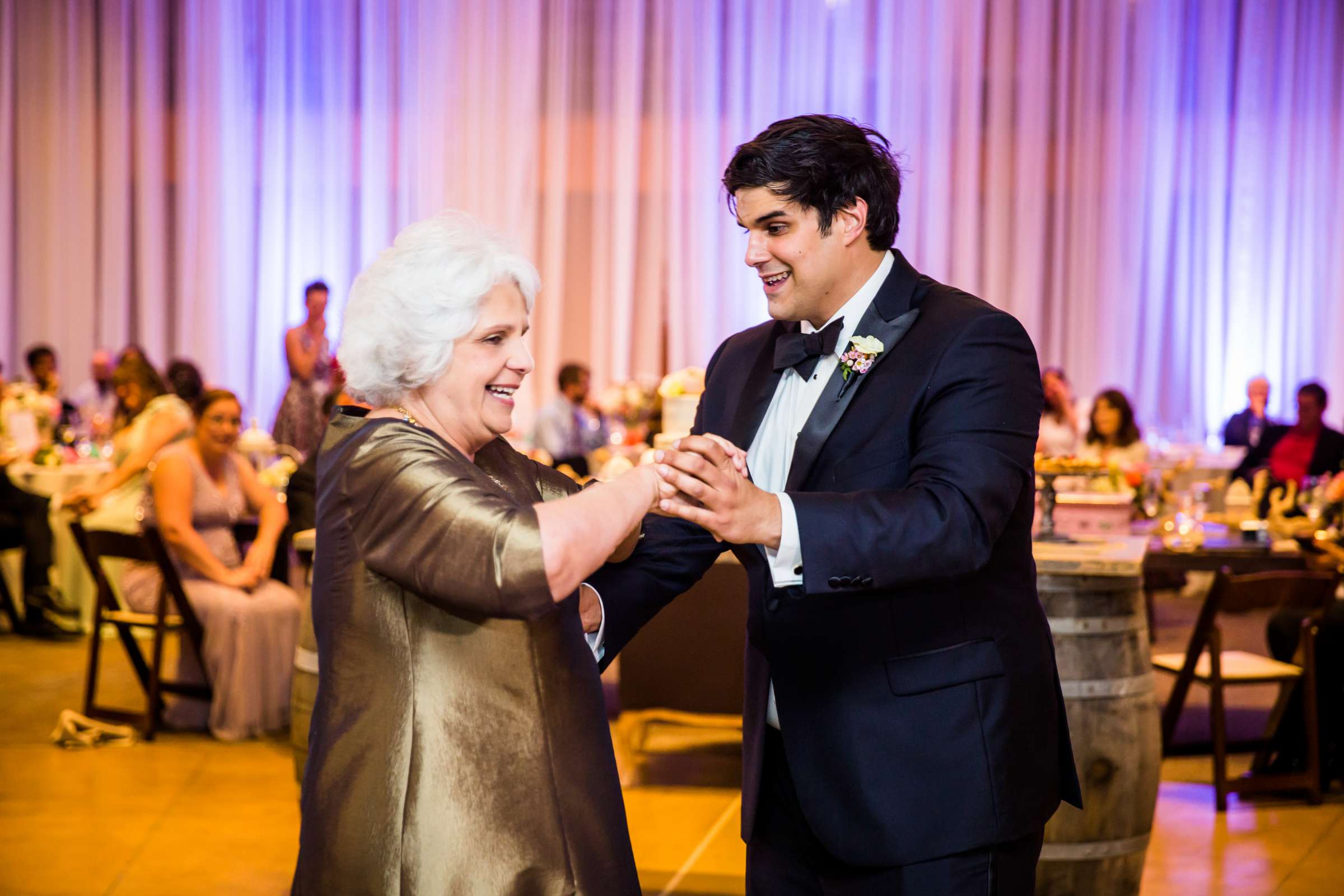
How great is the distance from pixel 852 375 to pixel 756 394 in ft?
0.77

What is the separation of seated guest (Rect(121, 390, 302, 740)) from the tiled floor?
0.65 feet

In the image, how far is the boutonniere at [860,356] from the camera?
6.31 feet

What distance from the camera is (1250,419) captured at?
9852mm

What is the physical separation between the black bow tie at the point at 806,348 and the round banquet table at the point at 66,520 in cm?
581

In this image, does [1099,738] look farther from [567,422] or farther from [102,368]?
[102,368]

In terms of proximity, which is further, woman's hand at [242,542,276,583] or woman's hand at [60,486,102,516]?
woman's hand at [60,486,102,516]

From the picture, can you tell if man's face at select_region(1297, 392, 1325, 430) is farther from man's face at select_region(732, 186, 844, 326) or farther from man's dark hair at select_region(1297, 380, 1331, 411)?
man's face at select_region(732, 186, 844, 326)

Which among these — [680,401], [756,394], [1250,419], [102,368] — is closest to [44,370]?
[102,368]

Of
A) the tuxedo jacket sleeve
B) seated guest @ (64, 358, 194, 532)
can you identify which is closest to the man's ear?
the tuxedo jacket sleeve

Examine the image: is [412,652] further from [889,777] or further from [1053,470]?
[1053,470]

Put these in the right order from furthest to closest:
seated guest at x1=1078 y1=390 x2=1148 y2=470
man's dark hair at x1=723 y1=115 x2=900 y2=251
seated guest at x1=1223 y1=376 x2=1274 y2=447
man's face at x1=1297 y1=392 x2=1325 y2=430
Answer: seated guest at x1=1223 y1=376 x2=1274 y2=447
man's face at x1=1297 y1=392 x2=1325 y2=430
seated guest at x1=1078 y1=390 x2=1148 y2=470
man's dark hair at x1=723 y1=115 x2=900 y2=251

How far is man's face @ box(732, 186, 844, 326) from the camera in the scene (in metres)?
2.00

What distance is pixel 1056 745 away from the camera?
1.99 meters

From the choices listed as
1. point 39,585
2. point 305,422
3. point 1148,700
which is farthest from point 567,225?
point 1148,700
